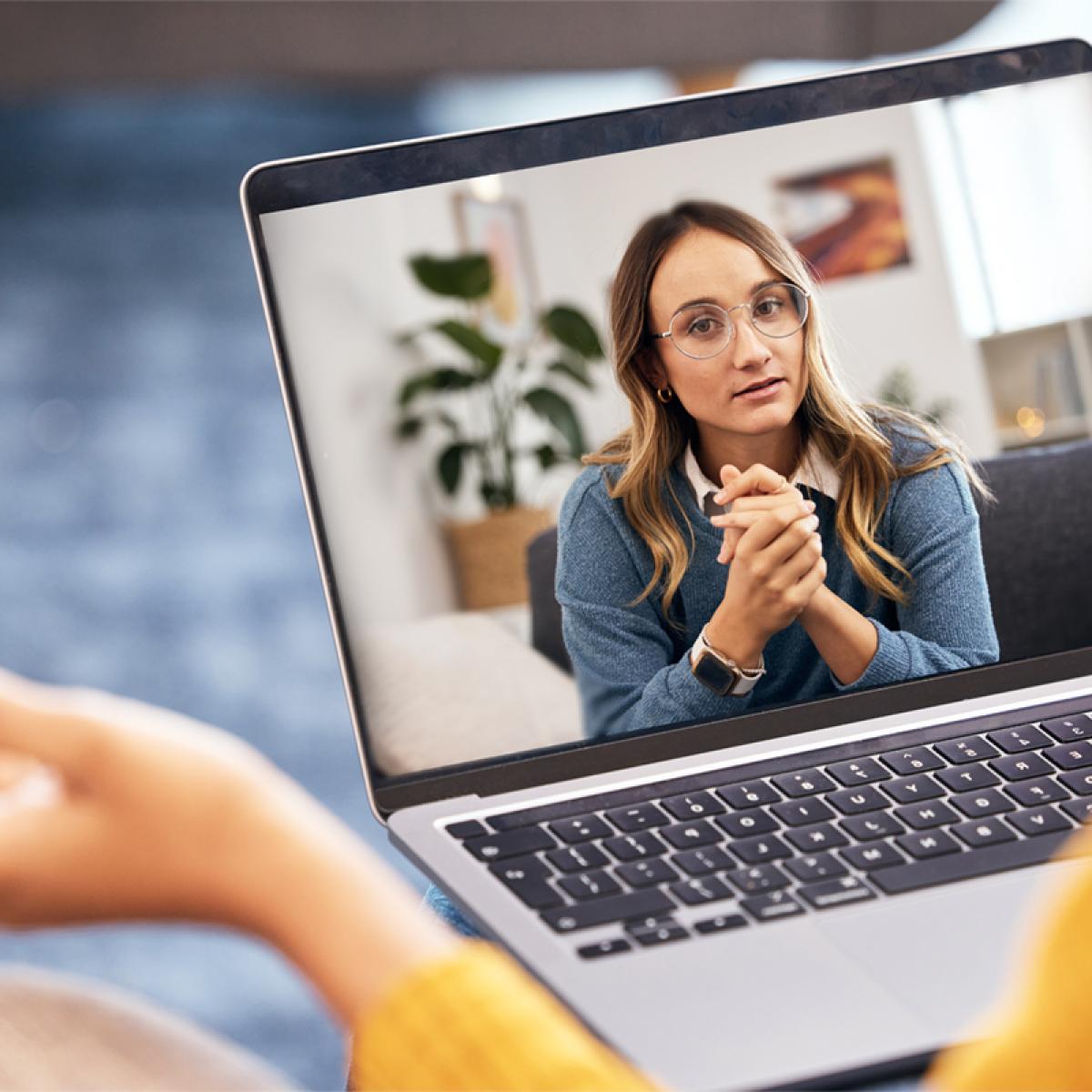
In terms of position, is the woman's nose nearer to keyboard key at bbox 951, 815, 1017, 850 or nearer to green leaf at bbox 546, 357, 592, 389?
green leaf at bbox 546, 357, 592, 389

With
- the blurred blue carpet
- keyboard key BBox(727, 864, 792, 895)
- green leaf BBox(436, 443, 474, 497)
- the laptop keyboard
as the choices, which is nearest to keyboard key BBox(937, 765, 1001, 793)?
the laptop keyboard

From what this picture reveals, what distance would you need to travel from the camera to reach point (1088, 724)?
58cm

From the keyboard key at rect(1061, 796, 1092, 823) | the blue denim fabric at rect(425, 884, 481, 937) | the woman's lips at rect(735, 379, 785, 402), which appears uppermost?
the woman's lips at rect(735, 379, 785, 402)

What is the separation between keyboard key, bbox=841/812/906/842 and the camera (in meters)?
0.49

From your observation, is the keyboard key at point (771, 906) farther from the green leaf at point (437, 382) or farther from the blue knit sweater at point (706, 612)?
the green leaf at point (437, 382)

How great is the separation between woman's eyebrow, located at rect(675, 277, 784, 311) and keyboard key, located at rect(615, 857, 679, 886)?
0.99 feet

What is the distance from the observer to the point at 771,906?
1.46ft

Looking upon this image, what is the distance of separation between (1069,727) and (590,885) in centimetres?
25

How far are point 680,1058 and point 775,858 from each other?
0.13 m

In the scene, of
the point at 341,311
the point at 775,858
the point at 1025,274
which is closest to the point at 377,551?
the point at 341,311

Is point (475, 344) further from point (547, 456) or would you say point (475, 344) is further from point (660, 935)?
point (660, 935)

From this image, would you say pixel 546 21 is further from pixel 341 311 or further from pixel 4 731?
pixel 4 731

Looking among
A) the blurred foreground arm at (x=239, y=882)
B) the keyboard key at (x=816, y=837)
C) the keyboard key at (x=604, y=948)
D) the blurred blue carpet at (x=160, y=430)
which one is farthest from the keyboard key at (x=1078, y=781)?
the blurred blue carpet at (x=160, y=430)

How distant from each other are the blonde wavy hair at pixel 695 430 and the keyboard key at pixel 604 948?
0.24 metres
